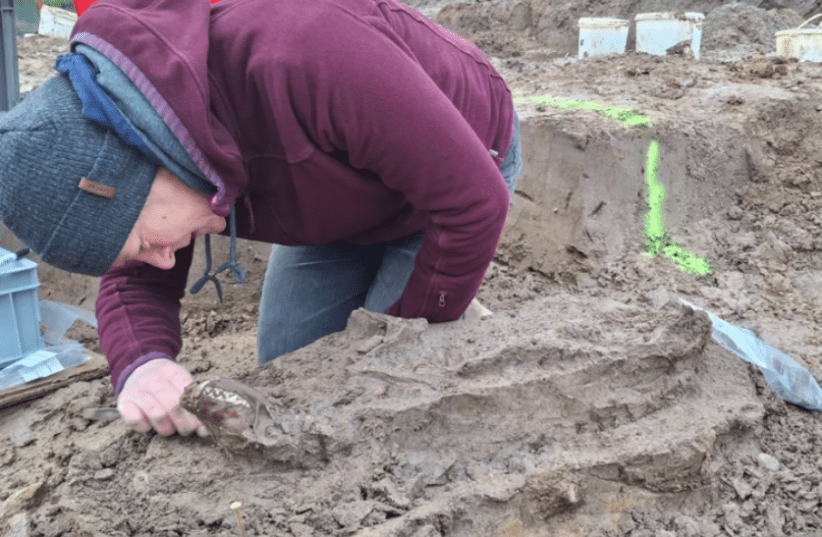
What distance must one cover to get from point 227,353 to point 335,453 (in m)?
1.96

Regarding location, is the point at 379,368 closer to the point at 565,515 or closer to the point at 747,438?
the point at 565,515

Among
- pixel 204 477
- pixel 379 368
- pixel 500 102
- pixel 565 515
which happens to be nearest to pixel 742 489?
pixel 565 515

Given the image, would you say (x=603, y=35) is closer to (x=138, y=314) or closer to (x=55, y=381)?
(x=55, y=381)

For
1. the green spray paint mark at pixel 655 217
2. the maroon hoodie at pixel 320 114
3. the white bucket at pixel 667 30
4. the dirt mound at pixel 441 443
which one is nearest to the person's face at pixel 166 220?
the maroon hoodie at pixel 320 114

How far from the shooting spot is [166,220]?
4.33 ft

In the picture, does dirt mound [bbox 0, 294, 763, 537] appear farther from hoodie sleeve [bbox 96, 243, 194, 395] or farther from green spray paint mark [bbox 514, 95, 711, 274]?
green spray paint mark [bbox 514, 95, 711, 274]

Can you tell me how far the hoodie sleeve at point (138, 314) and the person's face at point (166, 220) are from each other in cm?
33

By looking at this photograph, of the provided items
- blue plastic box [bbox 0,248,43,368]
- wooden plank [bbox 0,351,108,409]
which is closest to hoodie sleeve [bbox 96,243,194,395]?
wooden plank [bbox 0,351,108,409]

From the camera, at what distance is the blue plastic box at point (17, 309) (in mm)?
2867

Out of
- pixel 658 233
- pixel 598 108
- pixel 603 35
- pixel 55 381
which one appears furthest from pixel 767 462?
pixel 603 35

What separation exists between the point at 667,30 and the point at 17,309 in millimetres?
5684

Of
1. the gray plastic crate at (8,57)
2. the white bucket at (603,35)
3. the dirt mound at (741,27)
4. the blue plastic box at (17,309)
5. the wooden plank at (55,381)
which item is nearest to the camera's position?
the wooden plank at (55,381)

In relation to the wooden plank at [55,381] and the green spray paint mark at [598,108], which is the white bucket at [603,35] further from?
the wooden plank at [55,381]

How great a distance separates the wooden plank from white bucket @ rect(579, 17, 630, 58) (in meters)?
5.29
